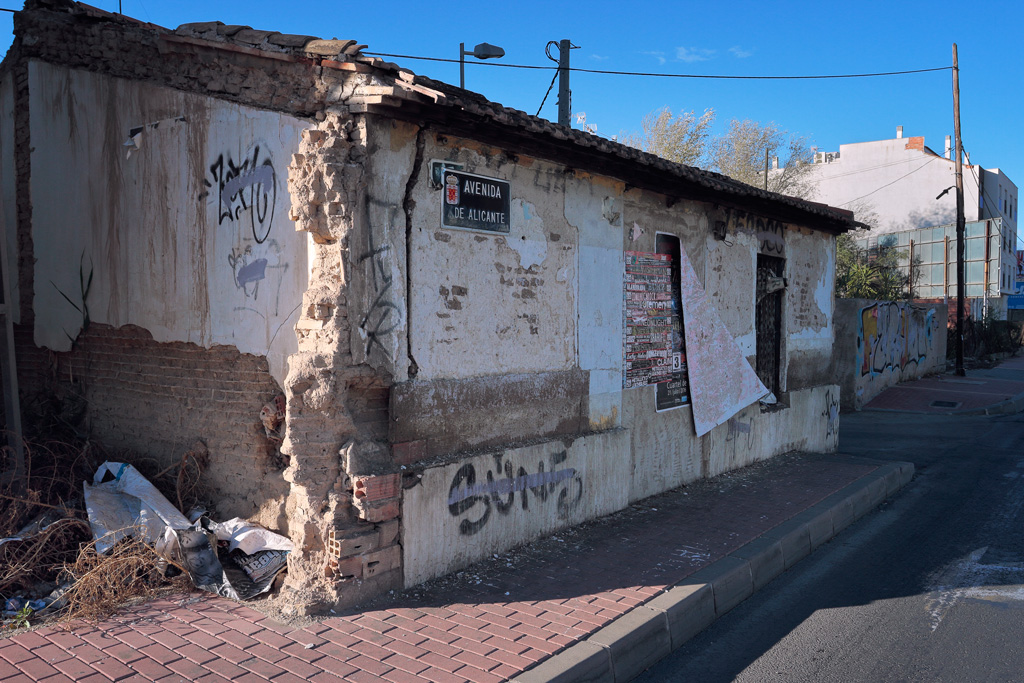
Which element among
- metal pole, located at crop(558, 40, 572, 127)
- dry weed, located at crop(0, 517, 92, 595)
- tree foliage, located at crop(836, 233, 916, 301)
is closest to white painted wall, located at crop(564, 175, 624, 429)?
dry weed, located at crop(0, 517, 92, 595)

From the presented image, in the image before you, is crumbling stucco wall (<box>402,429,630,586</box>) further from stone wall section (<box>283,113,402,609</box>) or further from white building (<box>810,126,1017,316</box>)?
white building (<box>810,126,1017,316</box>)

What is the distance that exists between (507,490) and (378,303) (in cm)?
185

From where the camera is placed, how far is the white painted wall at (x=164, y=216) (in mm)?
5016

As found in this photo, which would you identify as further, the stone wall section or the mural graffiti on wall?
the mural graffiti on wall

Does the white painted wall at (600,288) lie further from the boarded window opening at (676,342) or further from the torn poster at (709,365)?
the torn poster at (709,365)

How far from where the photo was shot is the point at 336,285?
468 centimetres

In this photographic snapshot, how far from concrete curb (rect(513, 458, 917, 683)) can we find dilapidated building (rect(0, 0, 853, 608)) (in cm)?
138

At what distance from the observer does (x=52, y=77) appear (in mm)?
6414

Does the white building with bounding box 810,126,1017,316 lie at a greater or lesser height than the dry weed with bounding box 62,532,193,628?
greater

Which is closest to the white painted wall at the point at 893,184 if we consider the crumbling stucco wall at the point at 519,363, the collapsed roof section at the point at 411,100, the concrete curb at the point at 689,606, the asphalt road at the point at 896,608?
the asphalt road at the point at 896,608

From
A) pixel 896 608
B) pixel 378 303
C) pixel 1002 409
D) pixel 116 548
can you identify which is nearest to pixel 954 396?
pixel 1002 409

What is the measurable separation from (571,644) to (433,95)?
3.43 meters

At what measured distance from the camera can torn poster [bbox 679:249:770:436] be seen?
27.0 ft

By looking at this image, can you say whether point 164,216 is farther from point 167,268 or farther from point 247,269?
point 247,269
